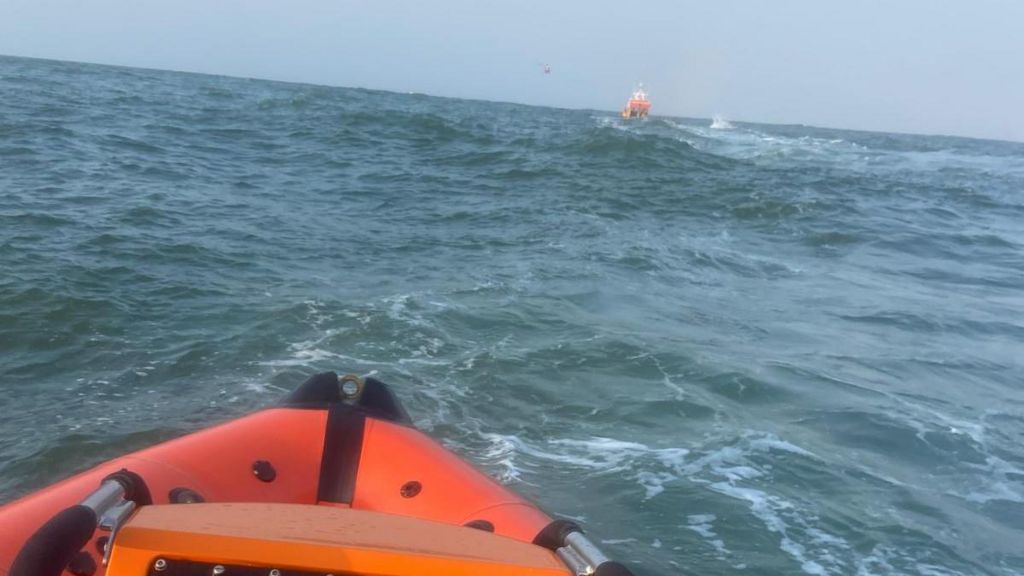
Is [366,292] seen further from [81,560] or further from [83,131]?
[83,131]

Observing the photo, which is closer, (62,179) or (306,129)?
(62,179)

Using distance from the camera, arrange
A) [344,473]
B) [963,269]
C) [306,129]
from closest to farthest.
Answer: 1. [344,473]
2. [963,269]
3. [306,129]

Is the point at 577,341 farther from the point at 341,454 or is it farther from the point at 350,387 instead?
the point at 341,454

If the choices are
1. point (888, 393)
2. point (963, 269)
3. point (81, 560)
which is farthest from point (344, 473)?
point (963, 269)

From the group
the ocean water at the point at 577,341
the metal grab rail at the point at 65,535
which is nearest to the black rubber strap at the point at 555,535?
the metal grab rail at the point at 65,535

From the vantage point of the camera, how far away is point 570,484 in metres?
4.83

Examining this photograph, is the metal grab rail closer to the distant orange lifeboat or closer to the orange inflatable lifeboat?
the orange inflatable lifeboat

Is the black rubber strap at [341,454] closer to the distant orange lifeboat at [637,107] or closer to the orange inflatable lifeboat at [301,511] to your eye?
the orange inflatable lifeboat at [301,511]

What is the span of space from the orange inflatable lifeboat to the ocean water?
1379 millimetres

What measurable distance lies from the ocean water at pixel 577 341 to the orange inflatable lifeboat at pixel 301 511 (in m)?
1.38

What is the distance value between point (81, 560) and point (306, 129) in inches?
799

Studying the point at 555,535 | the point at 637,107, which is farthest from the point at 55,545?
the point at 637,107

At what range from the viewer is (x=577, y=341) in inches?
277

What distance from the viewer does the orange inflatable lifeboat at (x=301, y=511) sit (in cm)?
166
